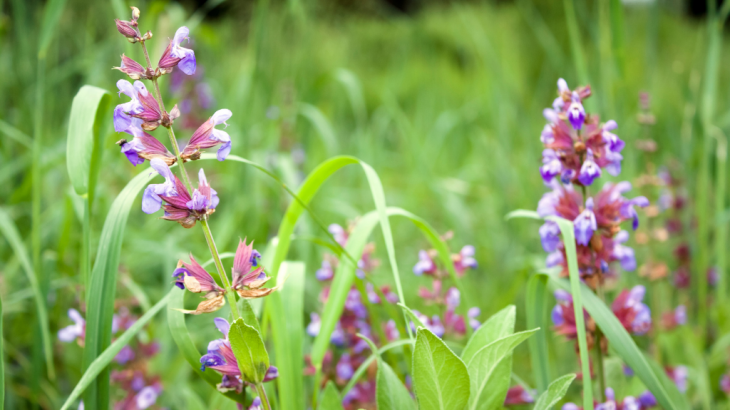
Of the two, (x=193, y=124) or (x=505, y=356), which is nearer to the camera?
(x=505, y=356)

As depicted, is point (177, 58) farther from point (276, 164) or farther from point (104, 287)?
point (276, 164)

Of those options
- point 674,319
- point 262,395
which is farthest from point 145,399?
point 674,319

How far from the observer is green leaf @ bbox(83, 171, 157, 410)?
2.32ft

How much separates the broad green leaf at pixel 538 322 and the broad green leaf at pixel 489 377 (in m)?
0.17

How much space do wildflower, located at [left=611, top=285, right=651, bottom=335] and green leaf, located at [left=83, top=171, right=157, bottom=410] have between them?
872mm

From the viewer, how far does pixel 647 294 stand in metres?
1.73

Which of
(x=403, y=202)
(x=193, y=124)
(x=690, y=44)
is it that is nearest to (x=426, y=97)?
(x=403, y=202)

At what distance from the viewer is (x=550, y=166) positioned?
819 mm

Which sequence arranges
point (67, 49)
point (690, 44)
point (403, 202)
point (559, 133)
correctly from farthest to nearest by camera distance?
point (690, 44) < point (67, 49) < point (403, 202) < point (559, 133)

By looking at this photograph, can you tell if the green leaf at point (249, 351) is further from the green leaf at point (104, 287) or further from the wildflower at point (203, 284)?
the green leaf at point (104, 287)

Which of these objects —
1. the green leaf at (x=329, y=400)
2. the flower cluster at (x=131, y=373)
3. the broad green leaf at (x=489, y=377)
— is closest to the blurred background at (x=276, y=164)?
the flower cluster at (x=131, y=373)

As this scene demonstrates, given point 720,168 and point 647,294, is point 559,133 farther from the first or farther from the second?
point 647,294

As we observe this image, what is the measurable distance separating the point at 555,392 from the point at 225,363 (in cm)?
43

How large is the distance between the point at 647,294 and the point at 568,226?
1.22m
